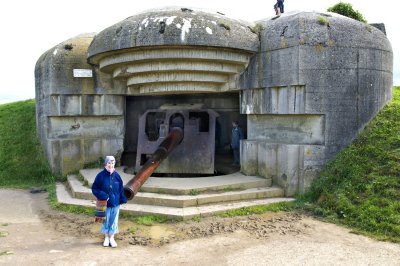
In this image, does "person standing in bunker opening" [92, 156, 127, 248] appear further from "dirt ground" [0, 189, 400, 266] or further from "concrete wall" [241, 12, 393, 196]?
"concrete wall" [241, 12, 393, 196]

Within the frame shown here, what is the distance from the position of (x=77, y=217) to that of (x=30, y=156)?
4589 millimetres

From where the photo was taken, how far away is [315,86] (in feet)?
22.2

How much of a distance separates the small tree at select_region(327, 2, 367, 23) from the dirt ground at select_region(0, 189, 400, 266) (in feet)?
16.0

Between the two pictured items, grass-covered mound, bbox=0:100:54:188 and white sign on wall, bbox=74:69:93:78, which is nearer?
white sign on wall, bbox=74:69:93:78

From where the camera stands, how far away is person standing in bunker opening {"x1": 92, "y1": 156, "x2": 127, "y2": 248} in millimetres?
4609

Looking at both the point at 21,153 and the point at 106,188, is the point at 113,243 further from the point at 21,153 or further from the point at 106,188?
the point at 21,153

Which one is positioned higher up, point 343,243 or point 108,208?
point 108,208

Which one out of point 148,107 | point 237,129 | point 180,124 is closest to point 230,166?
point 237,129

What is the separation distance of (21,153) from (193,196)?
5888 mm

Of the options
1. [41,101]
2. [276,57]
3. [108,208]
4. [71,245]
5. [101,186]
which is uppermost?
[276,57]

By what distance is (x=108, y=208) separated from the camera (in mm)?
4715

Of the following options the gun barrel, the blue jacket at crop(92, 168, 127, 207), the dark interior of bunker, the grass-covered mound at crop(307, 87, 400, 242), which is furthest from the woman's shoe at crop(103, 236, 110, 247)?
the dark interior of bunker

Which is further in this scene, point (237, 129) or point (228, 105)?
point (228, 105)

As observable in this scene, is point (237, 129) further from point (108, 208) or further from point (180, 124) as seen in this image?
point (108, 208)
